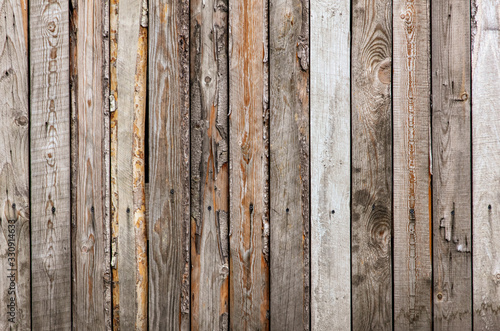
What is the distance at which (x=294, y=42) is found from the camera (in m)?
1.72

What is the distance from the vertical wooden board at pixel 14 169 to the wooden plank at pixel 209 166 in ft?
2.66

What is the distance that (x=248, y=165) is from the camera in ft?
5.72

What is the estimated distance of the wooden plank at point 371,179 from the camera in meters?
1.73

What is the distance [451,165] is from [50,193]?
6.37 feet

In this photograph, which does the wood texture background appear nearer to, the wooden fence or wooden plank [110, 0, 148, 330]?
the wooden fence

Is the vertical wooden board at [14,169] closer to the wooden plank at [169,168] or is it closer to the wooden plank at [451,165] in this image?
the wooden plank at [169,168]

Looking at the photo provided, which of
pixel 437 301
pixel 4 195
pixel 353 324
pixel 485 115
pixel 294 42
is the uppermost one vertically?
pixel 294 42

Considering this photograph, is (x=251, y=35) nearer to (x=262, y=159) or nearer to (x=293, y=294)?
(x=262, y=159)

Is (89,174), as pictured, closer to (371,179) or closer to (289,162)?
(289,162)

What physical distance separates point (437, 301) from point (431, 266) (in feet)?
0.56

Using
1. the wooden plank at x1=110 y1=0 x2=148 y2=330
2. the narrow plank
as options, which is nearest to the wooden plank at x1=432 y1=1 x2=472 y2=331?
the narrow plank

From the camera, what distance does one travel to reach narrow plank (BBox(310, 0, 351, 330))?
68.1 inches

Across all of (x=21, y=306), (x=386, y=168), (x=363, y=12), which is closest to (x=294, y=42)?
(x=363, y=12)

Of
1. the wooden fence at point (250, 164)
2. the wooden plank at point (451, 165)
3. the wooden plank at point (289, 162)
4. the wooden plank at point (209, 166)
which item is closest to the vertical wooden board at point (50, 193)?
the wooden fence at point (250, 164)
